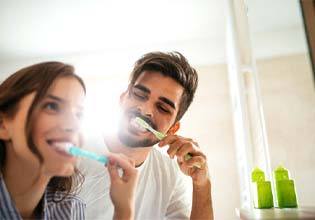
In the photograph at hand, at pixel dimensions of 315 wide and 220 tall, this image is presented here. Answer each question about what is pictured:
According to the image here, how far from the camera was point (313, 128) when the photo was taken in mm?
Result: 918

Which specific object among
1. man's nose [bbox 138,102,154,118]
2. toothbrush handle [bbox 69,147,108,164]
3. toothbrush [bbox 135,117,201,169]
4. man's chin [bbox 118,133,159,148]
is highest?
man's nose [bbox 138,102,154,118]

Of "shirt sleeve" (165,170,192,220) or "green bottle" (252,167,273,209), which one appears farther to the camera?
"green bottle" (252,167,273,209)

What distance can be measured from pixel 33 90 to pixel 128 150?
0.27 m

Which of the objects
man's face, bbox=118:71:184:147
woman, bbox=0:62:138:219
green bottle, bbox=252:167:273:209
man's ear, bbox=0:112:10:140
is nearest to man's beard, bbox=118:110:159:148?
man's face, bbox=118:71:184:147

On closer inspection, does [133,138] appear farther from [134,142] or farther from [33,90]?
[33,90]

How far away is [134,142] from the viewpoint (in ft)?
2.49

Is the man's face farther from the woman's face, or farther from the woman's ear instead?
the woman's face

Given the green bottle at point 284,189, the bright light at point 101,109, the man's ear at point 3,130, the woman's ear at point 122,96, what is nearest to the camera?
the man's ear at point 3,130

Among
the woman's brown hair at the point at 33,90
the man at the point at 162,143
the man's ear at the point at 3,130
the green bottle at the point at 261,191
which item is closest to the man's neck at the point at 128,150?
the man at the point at 162,143

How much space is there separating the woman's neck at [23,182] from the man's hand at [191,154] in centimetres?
31

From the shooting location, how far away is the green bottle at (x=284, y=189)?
2.99ft

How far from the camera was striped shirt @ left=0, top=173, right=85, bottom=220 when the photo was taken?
577mm

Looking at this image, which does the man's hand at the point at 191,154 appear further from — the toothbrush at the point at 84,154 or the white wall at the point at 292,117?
the white wall at the point at 292,117

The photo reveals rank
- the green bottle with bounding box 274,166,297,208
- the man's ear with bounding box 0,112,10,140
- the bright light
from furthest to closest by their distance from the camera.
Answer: the green bottle with bounding box 274,166,297,208
the bright light
the man's ear with bounding box 0,112,10,140
